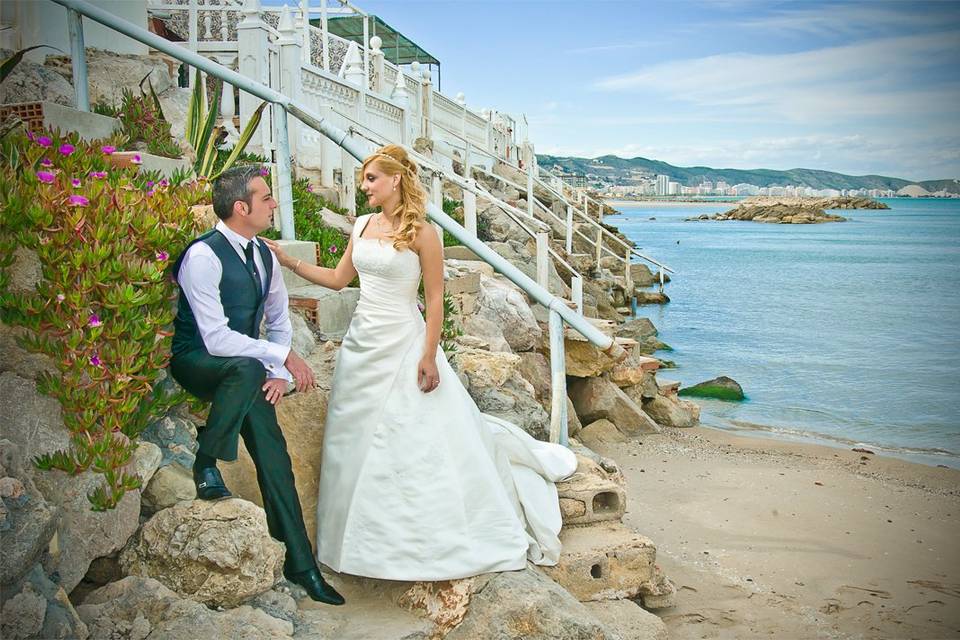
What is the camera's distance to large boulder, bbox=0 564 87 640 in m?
2.70

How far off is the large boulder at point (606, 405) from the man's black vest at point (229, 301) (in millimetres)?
6533

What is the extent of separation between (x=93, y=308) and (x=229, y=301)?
22.4 inches

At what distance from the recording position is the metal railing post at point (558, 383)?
Answer: 17.4 feet

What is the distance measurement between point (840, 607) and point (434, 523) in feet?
10.1

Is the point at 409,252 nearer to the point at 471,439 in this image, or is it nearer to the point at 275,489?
the point at 471,439

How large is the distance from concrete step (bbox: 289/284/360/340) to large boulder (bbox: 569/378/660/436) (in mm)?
5056

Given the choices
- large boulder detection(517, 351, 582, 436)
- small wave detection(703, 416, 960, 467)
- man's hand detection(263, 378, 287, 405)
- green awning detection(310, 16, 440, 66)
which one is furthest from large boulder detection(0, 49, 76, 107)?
green awning detection(310, 16, 440, 66)

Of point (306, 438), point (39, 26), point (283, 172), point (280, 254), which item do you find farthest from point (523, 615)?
point (39, 26)

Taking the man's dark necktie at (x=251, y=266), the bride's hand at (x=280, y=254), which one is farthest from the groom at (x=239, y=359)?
the bride's hand at (x=280, y=254)

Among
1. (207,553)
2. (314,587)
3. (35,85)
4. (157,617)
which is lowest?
(314,587)

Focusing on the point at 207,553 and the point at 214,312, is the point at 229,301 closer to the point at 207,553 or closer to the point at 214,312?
the point at 214,312

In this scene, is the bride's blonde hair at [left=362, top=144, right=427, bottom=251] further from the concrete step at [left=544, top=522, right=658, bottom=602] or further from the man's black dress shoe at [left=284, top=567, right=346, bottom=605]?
the concrete step at [left=544, top=522, right=658, bottom=602]

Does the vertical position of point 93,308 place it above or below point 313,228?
below

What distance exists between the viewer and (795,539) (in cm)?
655
